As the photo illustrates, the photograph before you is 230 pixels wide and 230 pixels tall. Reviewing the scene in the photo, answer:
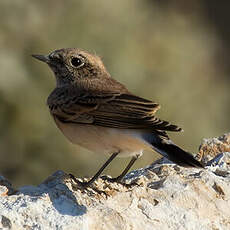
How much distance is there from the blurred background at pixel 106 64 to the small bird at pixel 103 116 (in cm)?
274

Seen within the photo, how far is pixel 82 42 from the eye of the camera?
11.9 meters

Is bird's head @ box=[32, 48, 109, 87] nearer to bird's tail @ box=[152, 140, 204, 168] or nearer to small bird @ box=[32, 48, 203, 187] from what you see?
small bird @ box=[32, 48, 203, 187]

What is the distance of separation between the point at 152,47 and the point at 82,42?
80.5 inches

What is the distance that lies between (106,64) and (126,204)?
5852mm

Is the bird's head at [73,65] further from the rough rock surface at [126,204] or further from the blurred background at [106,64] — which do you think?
the blurred background at [106,64]

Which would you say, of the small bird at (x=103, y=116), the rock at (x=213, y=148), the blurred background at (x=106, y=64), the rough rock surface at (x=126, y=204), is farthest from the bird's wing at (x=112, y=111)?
the blurred background at (x=106, y=64)

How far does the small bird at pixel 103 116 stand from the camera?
6.83m

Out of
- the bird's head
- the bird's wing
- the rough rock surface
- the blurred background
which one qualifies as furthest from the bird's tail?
the blurred background

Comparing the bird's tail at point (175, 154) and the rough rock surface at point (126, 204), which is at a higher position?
the bird's tail at point (175, 154)

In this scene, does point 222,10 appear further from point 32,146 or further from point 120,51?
point 32,146

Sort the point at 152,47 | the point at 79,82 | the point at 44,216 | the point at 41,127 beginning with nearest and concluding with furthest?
1. the point at 44,216
2. the point at 79,82
3. the point at 41,127
4. the point at 152,47

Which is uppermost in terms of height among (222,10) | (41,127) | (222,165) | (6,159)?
(222,10)

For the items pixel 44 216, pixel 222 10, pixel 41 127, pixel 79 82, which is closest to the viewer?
pixel 44 216

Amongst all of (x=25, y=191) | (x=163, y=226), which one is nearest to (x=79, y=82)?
(x=25, y=191)
